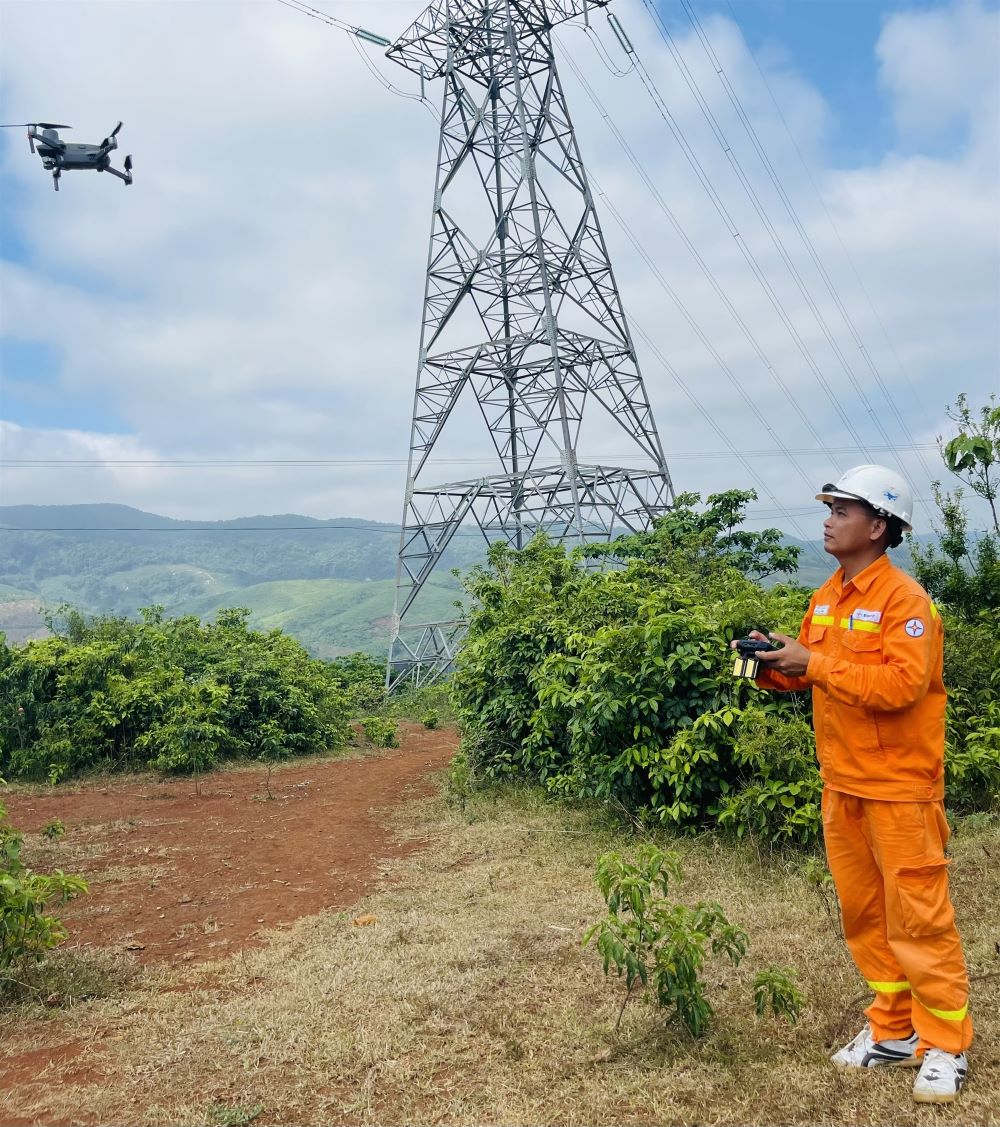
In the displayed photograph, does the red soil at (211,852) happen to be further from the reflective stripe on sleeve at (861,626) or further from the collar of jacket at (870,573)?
the collar of jacket at (870,573)

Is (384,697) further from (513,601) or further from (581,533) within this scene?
(513,601)

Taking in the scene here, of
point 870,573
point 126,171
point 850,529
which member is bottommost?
point 870,573

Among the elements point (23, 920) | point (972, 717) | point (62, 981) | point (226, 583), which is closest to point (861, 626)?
point (23, 920)

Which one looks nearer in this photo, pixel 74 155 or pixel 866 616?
pixel 866 616

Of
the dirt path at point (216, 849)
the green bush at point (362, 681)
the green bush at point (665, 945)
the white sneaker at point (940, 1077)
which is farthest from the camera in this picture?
the green bush at point (362, 681)

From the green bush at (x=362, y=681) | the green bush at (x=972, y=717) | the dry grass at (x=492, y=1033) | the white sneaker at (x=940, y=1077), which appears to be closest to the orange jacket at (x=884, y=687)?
the white sneaker at (x=940, y=1077)

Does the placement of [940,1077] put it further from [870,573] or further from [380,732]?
[380,732]

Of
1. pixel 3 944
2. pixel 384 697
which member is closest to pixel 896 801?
pixel 3 944
